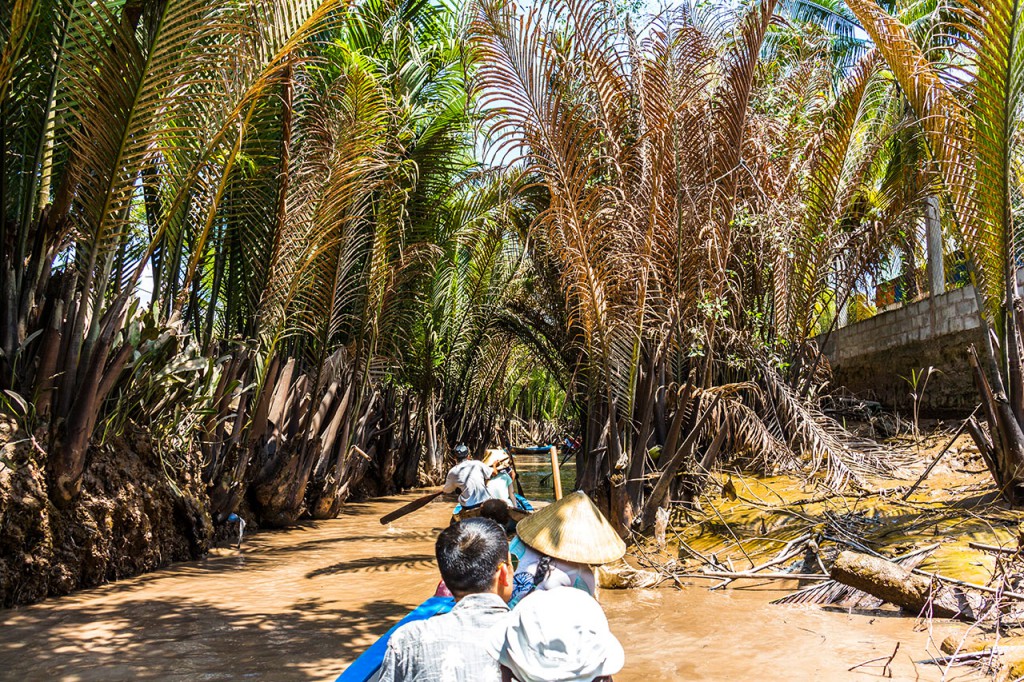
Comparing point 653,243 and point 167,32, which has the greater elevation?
point 167,32

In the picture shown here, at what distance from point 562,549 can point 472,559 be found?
99 cm

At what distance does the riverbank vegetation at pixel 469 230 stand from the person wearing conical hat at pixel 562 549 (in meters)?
3.41

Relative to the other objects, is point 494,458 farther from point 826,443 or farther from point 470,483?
point 826,443

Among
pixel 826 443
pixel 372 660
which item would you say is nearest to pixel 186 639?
pixel 372 660

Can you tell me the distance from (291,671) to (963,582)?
3.69 meters

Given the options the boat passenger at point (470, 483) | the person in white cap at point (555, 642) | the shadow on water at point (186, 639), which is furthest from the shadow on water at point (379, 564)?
the person in white cap at point (555, 642)

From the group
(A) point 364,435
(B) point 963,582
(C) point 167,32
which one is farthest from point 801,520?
(A) point 364,435

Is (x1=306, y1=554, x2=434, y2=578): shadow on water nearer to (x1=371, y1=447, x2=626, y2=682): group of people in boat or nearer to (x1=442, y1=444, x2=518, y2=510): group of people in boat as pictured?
(x1=442, y1=444, x2=518, y2=510): group of people in boat

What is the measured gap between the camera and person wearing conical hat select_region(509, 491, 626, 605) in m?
3.01

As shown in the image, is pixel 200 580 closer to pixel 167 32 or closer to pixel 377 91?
pixel 167 32

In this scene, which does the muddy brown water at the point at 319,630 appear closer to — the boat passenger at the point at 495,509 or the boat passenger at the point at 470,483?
the boat passenger at the point at 495,509

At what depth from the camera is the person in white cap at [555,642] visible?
76.8 inches

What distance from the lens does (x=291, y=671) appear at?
4047mm

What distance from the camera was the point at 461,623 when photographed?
6.64ft
